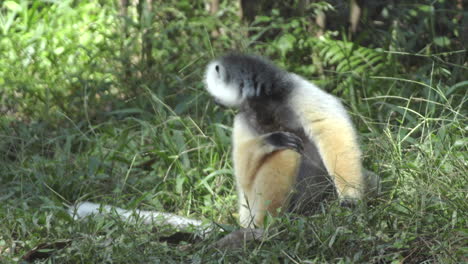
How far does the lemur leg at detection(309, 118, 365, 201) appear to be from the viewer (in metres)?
3.88

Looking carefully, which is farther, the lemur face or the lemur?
the lemur face

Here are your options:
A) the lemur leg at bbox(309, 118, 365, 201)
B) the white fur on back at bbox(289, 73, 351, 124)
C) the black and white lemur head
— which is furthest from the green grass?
the black and white lemur head

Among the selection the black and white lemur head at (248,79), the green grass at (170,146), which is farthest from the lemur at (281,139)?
the green grass at (170,146)

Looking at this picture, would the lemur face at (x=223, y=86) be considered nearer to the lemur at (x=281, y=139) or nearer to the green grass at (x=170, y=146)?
the lemur at (x=281, y=139)

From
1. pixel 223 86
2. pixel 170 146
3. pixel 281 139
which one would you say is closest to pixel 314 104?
pixel 281 139

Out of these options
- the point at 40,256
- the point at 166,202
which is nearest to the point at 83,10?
the point at 166,202

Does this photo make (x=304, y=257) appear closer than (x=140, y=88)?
Yes

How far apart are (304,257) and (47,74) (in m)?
4.02

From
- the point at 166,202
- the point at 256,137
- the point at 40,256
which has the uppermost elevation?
the point at 256,137

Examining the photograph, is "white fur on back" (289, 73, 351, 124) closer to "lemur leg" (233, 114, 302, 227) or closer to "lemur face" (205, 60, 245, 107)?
"lemur leg" (233, 114, 302, 227)

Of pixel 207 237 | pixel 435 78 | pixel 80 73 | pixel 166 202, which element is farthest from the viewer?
pixel 80 73

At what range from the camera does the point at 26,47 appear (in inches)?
275

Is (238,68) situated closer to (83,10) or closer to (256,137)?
(256,137)

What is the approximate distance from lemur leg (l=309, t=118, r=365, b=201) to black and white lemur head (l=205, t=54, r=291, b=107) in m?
0.33
